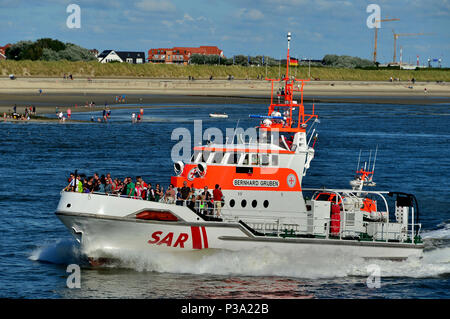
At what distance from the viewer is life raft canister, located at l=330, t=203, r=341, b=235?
2684 cm

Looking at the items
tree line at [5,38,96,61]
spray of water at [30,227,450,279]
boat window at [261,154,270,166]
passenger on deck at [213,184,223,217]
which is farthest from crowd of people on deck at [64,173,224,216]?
tree line at [5,38,96,61]

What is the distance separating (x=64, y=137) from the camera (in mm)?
71125

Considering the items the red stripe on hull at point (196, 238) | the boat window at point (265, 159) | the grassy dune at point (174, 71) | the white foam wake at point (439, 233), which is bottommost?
the white foam wake at point (439, 233)

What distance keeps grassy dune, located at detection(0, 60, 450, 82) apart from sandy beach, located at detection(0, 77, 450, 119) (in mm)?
Result: 10676

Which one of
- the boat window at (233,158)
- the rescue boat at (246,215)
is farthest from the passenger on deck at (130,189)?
the boat window at (233,158)

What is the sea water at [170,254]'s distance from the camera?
81.9ft

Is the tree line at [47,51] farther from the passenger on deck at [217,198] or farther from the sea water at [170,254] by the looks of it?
the passenger on deck at [217,198]

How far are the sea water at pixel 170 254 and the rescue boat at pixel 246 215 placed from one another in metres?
0.58

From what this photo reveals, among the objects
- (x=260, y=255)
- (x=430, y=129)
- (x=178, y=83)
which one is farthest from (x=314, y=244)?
(x=178, y=83)

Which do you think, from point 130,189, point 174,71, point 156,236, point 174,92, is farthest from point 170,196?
point 174,71

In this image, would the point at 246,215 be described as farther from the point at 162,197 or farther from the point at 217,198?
the point at 162,197

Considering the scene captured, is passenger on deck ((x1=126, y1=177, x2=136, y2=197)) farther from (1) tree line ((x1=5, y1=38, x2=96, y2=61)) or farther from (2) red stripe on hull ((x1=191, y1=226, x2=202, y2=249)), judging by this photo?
(1) tree line ((x1=5, y1=38, x2=96, y2=61))

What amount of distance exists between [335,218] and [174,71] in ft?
456
